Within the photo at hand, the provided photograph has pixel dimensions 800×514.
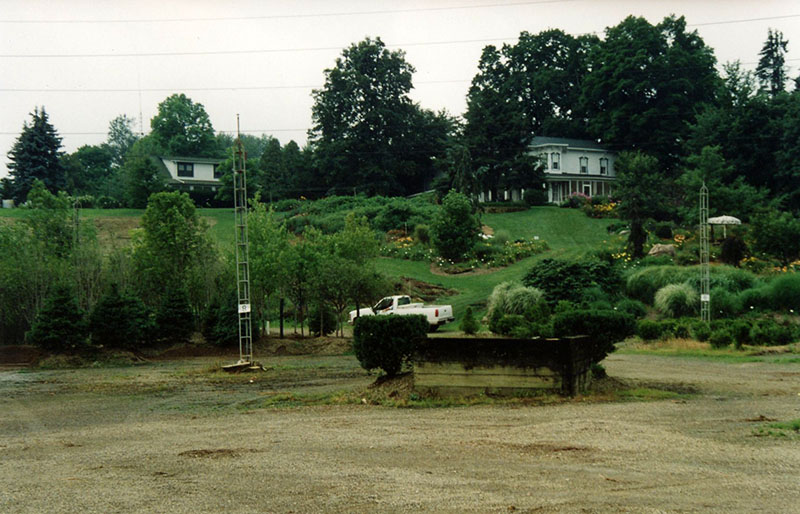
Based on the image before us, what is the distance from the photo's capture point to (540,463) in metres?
8.67

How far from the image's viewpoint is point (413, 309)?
107 ft

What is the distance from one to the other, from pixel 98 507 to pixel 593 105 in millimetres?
88528

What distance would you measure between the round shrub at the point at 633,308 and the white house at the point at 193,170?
61734 millimetres

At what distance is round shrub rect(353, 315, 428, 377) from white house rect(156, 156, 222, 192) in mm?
73533

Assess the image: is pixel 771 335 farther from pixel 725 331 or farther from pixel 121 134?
pixel 121 134

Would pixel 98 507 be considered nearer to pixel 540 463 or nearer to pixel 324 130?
pixel 540 463

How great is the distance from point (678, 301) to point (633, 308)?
184 cm

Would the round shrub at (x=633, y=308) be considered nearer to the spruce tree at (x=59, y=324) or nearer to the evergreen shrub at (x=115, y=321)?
the evergreen shrub at (x=115, y=321)

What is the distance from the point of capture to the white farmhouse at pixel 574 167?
7750 centimetres

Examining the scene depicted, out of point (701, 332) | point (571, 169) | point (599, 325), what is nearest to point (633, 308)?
point (701, 332)

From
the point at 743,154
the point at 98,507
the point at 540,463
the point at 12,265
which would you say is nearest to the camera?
the point at 98,507

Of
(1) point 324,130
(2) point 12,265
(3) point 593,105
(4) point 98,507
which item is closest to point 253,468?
(4) point 98,507

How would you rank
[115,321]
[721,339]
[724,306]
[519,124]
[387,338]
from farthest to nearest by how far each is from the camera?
[519,124] → [724,306] → [115,321] → [721,339] → [387,338]

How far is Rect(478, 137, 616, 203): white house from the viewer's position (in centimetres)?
7638
